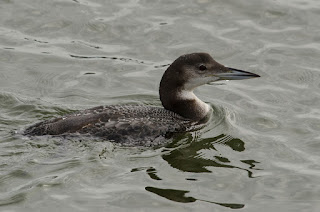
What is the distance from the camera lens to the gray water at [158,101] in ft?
25.9

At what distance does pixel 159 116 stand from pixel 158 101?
1.16m

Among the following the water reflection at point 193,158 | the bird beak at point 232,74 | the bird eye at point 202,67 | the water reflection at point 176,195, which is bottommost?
the water reflection at point 176,195

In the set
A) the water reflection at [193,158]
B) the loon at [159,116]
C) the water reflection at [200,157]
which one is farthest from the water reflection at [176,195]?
the loon at [159,116]

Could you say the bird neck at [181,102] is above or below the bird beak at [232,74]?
below

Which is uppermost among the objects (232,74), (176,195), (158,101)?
(232,74)

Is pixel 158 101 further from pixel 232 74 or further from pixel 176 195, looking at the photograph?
pixel 176 195

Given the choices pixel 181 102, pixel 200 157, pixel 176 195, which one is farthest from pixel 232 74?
pixel 176 195

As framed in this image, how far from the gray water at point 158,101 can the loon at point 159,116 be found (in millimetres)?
143

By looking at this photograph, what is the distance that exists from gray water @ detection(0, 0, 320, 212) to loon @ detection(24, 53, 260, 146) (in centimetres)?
14

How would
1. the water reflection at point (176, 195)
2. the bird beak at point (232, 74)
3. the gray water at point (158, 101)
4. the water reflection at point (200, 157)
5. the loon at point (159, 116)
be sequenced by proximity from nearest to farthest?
the water reflection at point (176, 195) → the gray water at point (158, 101) → the water reflection at point (200, 157) → the loon at point (159, 116) → the bird beak at point (232, 74)

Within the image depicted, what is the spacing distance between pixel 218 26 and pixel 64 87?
9.97ft

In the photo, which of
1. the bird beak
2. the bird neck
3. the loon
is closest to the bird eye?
the loon

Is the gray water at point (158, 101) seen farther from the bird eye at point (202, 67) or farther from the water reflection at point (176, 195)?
the bird eye at point (202, 67)

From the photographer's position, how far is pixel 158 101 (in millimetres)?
10336
